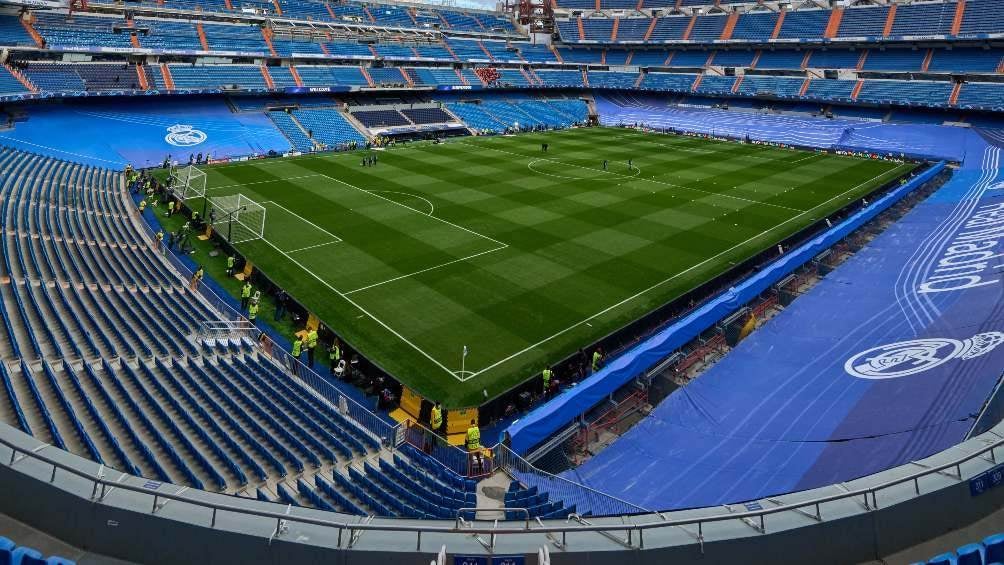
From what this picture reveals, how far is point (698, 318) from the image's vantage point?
1864cm

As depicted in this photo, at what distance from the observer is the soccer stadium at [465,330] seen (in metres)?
6.40

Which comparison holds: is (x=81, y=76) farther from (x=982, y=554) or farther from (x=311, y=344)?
(x=982, y=554)

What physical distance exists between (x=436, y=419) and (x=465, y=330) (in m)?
5.51

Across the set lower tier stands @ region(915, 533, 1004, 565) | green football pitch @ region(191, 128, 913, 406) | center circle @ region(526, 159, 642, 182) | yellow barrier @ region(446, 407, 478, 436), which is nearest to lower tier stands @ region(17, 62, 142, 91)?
green football pitch @ region(191, 128, 913, 406)

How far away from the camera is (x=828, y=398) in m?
14.5

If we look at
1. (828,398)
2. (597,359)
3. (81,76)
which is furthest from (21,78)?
(828,398)

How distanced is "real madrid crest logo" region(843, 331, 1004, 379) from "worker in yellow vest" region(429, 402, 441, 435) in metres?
10.6

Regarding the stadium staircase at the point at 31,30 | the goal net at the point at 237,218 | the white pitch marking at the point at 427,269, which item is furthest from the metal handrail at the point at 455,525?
the stadium staircase at the point at 31,30

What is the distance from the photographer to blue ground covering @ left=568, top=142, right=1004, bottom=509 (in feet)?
37.9

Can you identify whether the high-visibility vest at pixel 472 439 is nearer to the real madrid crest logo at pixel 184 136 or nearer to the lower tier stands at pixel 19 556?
the lower tier stands at pixel 19 556

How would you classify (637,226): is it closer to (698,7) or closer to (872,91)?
(872,91)

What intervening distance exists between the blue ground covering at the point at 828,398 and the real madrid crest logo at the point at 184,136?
4356cm

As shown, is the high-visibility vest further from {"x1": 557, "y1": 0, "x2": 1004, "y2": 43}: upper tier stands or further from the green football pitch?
{"x1": 557, "y1": 0, "x2": 1004, "y2": 43}: upper tier stands

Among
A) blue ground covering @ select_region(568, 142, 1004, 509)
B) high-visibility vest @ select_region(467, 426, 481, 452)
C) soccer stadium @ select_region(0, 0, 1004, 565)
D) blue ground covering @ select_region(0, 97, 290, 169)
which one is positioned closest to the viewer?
soccer stadium @ select_region(0, 0, 1004, 565)
